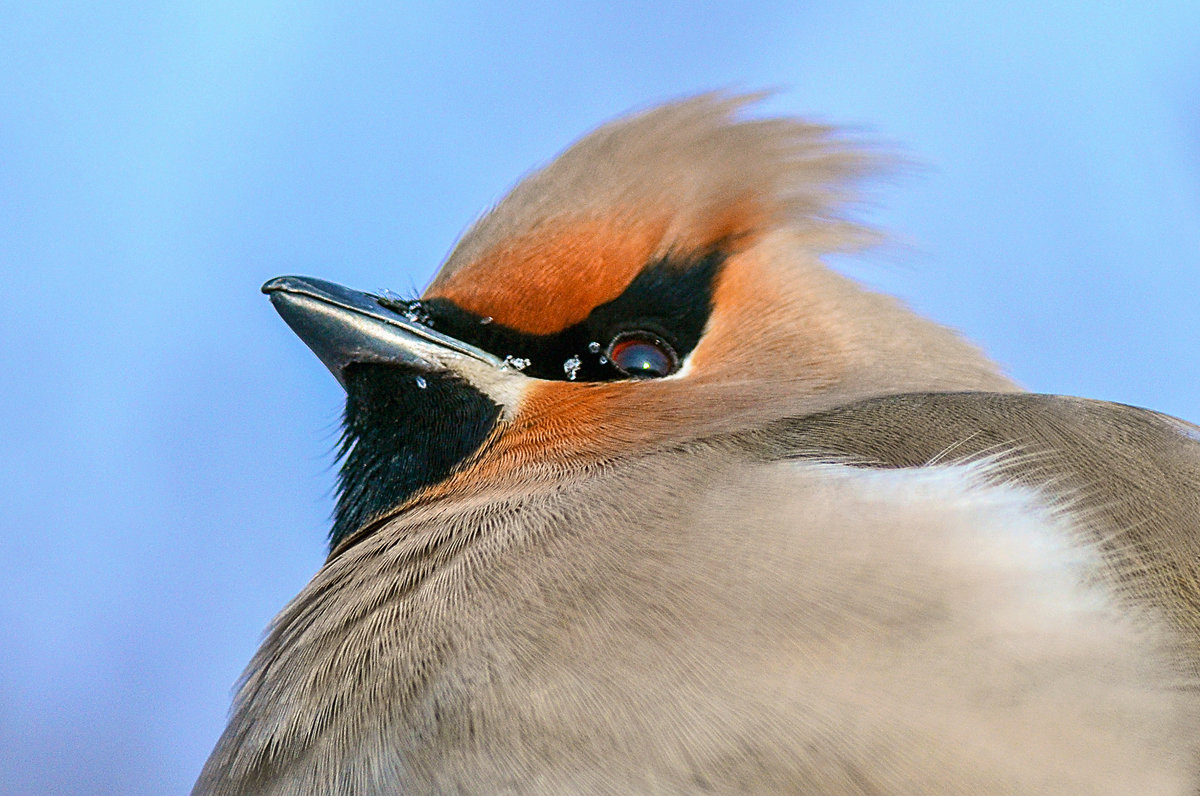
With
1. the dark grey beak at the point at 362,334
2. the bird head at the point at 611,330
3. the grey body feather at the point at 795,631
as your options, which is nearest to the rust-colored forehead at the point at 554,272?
the bird head at the point at 611,330

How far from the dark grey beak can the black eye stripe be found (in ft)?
0.17

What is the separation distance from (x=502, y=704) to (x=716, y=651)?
329mm

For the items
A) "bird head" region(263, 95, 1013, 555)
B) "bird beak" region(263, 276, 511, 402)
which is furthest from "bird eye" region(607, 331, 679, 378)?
"bird beak" region(263, 276, 511, 402)

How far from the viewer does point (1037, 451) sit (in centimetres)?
223

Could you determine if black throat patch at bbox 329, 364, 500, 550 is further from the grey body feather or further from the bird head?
the grey body feather

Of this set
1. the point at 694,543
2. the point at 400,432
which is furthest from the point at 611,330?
the point at 694,543

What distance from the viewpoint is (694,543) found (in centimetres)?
213

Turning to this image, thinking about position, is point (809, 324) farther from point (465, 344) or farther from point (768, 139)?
point (465, 344)

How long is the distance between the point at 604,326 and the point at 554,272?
151 millimetres

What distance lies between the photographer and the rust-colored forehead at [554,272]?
2.81 m

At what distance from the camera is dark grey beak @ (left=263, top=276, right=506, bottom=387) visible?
278 cm

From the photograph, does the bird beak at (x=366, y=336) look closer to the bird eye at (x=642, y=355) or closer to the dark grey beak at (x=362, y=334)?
the dark grey beak at (x=362, y=334)

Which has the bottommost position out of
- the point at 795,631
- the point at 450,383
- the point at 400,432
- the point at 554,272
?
the point at 795,631

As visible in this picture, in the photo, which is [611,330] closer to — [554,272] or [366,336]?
[554,272]
